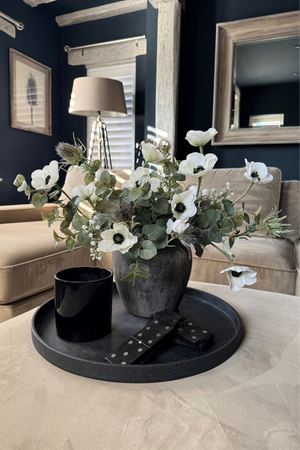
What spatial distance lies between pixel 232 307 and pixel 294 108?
8.12 feet

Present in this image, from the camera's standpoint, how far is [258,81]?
283 cm

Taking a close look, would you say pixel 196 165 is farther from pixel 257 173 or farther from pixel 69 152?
pixel 69 152

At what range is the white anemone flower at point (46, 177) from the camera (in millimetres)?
638

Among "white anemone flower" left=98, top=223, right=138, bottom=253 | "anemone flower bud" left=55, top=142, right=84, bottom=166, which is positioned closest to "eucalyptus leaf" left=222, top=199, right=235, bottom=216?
"white anemone flower" left=98, top=223, right=138, bottom=253

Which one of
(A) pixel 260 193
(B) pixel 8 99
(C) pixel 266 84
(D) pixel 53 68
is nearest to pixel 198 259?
(A) pixel 260 193

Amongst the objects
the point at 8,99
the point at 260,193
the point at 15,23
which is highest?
the point at 15,23

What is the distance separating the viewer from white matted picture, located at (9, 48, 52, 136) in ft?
11.1

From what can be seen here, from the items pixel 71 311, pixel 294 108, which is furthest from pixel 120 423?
pixel 294 108

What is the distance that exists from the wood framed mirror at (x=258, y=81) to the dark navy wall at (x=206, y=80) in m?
0.09

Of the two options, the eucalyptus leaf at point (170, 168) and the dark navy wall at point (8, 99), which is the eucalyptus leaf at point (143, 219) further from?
the dark navy wall at point (8, 99)

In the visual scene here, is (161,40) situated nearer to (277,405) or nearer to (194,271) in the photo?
(194,271)

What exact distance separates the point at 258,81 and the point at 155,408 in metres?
2.98

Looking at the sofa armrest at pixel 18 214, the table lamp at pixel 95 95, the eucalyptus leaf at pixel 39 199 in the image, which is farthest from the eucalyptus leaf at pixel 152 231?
the table lamp at pixel 95 95

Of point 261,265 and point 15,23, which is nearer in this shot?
point 261,265
